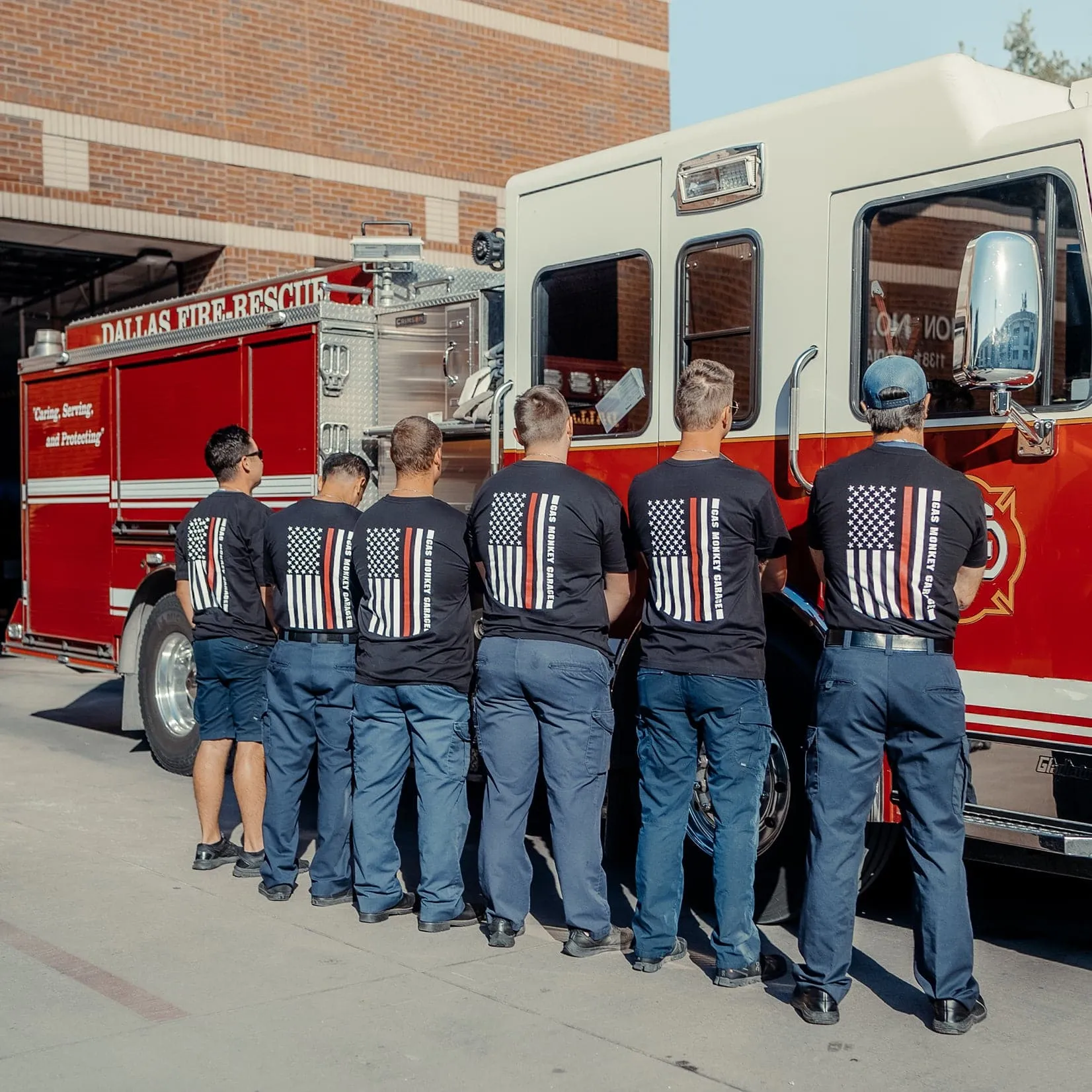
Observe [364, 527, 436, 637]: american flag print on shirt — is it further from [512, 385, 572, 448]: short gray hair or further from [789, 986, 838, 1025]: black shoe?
[789, 986, 838, 1025]: black shoe

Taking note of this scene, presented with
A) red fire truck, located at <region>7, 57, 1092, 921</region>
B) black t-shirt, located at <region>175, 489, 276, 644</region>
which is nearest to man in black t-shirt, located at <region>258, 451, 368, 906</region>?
black t-shirt, located at <region>175, 489, 276, 644</region>

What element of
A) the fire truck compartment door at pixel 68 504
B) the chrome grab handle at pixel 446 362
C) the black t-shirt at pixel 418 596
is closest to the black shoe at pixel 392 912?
the black t-shirt at pixel 418 596

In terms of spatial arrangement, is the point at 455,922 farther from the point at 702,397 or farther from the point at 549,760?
the point at 702,397

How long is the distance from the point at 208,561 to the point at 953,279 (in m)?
3.48

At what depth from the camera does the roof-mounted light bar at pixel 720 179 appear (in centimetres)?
536

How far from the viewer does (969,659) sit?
472cm

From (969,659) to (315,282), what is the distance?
15.9ft

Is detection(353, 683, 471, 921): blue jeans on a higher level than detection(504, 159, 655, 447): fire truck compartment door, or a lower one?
Result: lower

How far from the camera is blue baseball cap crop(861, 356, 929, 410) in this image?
4.38 meters

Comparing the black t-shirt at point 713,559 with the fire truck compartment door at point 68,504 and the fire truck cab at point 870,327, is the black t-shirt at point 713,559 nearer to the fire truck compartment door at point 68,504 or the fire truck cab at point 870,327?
the fire truck cab at point 870,327

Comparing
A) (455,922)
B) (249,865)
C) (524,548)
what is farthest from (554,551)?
(249,865)

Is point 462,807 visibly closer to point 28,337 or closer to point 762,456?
point 762,456

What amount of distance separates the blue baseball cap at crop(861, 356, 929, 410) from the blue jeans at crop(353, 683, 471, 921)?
2.00 meters

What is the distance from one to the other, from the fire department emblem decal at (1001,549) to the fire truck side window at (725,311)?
41.6 inches
